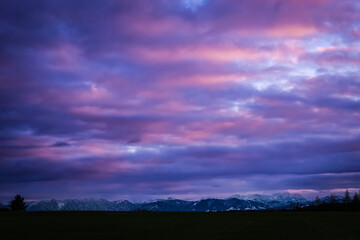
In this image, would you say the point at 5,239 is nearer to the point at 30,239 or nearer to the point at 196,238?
the point at 30,239

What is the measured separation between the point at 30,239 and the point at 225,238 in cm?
3295

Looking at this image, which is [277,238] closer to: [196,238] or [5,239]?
[196,238]

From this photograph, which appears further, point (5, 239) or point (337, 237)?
point (337, 237)

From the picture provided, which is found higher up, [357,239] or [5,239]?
[5,239]

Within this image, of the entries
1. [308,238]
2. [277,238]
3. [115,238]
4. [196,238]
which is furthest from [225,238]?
[115,238]

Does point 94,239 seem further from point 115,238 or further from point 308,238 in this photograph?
point 308,238

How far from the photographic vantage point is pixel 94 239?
210 feet

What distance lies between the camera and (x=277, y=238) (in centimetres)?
6556

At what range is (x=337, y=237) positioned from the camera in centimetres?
6644

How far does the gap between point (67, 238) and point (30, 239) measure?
607cm

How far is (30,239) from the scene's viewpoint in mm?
63000

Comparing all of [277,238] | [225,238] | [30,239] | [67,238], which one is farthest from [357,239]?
[30,239]

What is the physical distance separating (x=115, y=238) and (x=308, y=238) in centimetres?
3336

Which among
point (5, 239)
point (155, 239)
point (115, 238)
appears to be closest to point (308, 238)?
point (155, 239)
